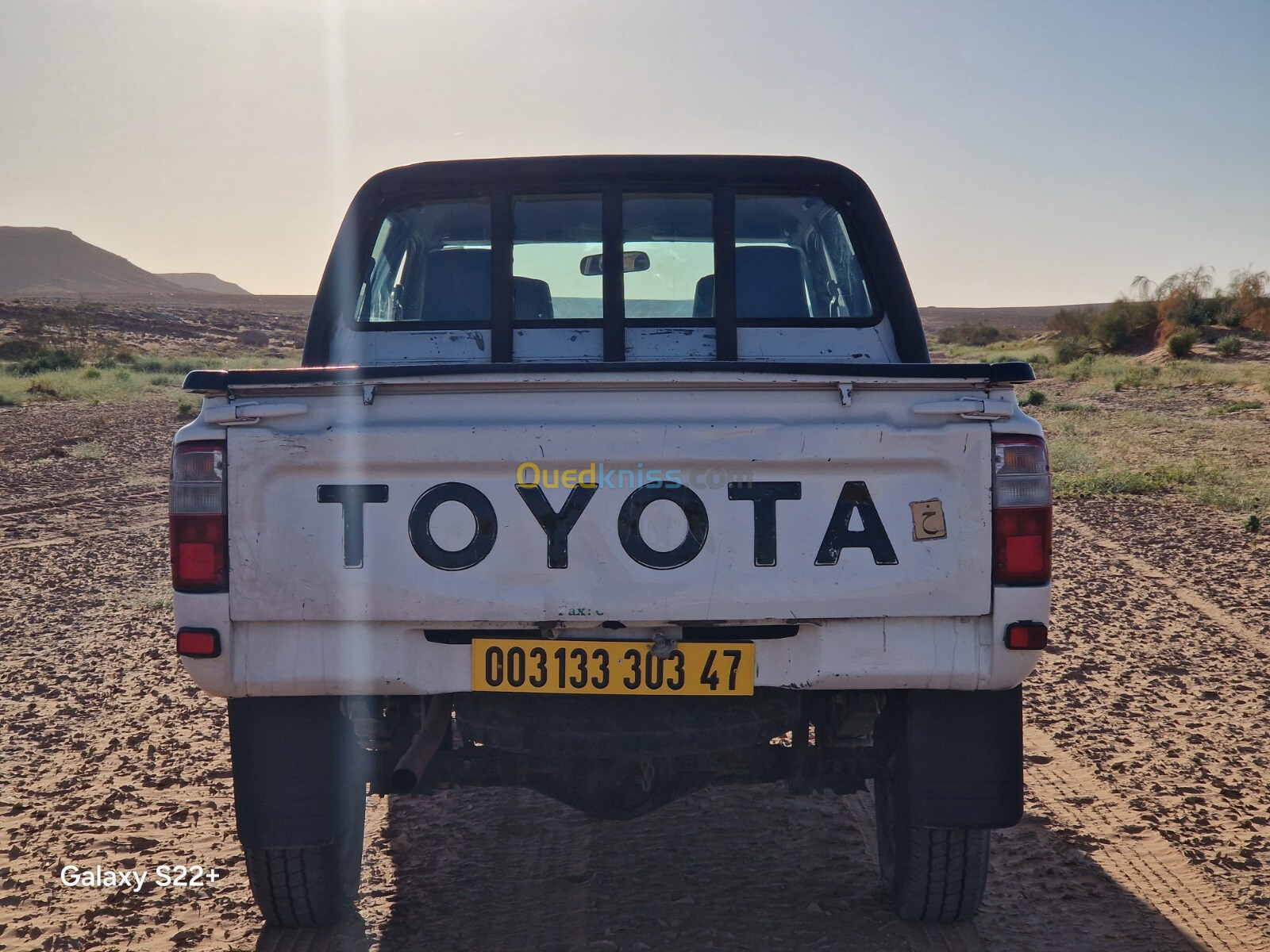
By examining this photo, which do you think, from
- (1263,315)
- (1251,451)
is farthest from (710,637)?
(1263,315)

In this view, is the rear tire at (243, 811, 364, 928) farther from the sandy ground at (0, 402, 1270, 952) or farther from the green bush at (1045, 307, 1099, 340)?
the green bush at (1045, 307, 1099, 340)

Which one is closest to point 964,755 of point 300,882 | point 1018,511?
point 1018,511

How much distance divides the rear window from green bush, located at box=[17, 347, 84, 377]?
3049cm

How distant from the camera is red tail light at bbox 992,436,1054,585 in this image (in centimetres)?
261

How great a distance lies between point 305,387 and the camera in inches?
104

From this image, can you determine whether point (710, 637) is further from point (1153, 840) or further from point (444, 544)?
point (1153, 840)

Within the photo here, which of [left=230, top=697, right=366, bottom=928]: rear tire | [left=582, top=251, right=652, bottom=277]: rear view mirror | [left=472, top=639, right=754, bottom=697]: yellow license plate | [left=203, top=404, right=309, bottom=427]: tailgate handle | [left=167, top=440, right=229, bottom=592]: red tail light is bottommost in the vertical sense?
[left=230, top=697, right=366, bottom=928]: rear tire

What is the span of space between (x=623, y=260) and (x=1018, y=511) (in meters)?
1.74

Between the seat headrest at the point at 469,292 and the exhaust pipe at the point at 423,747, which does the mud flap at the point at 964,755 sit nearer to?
the exhaust pipe at the point at 423,747

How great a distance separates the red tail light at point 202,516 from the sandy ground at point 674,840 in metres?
1.10

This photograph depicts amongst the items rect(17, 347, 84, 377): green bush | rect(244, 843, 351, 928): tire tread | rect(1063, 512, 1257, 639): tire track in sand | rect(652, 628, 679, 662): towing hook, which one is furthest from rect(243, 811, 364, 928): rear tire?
rect(17, 347, 84, 377): green bush

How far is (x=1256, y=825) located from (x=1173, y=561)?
4869mm

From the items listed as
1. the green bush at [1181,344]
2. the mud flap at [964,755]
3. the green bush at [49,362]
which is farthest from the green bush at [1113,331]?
the mud flap at [964,755]

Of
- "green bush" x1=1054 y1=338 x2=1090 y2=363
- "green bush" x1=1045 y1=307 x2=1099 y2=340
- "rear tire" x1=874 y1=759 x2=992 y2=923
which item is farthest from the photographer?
"green bush" x1=1045 y1=307 x2=1099 y2=340
